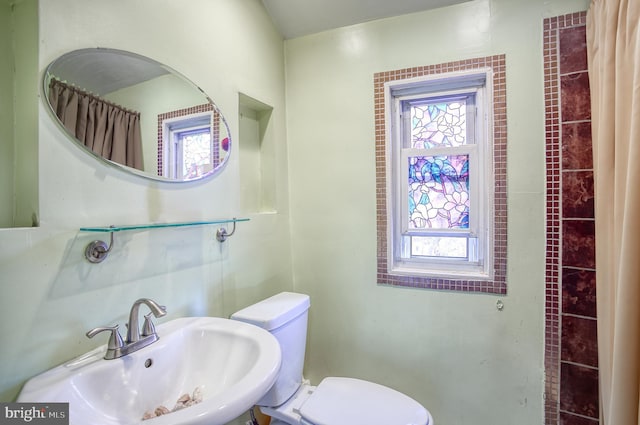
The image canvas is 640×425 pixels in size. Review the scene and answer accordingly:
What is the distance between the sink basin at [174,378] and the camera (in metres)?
0.65

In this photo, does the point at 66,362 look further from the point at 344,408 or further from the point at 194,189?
the point at 344,408

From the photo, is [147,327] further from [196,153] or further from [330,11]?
[330,11]

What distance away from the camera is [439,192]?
1598mm

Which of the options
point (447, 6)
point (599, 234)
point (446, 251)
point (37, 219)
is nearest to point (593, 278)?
point (599, 234)

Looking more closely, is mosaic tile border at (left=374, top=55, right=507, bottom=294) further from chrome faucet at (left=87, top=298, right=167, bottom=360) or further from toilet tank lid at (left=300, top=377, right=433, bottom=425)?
chrome faucet at (left=87, top=298, right=167, bottom=360)

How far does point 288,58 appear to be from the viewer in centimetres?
179

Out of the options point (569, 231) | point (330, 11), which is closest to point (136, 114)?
point (330, 11)

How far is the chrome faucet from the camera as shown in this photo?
0.82m

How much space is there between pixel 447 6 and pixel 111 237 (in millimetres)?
1737

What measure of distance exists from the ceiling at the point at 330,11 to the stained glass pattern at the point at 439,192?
74 centimetres

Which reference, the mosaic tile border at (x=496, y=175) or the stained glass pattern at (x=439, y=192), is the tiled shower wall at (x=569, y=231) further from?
the stained glass pattern at (x=439, y=192)

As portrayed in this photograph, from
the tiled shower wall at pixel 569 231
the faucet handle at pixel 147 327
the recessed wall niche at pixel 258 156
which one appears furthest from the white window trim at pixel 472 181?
the faucet handle at pixel 147 327

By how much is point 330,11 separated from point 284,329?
1.61 metres

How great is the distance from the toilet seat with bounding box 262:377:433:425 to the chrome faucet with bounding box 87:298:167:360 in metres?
0.68
